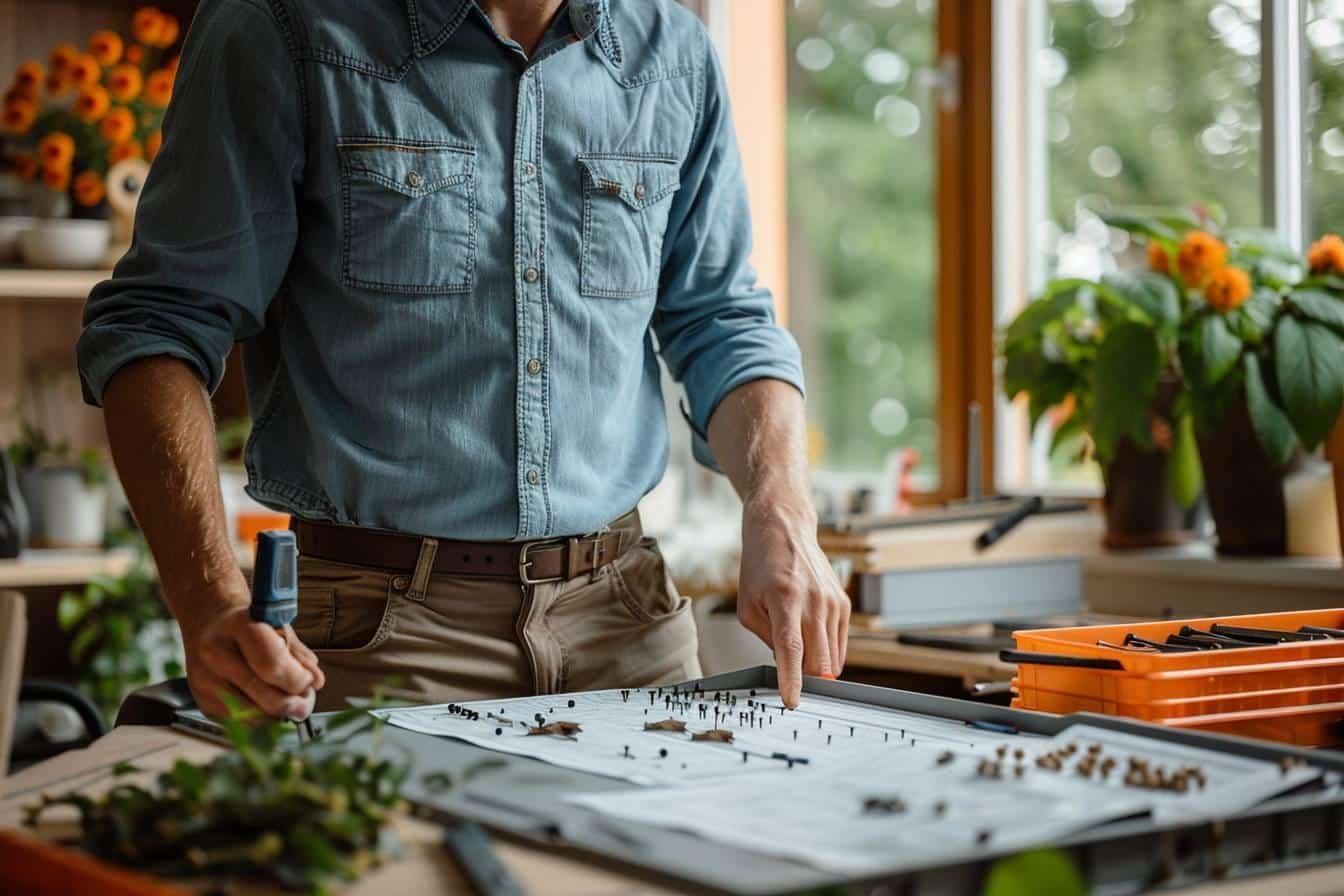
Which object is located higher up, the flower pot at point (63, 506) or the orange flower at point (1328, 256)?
the orange flower at point (1328, 256)

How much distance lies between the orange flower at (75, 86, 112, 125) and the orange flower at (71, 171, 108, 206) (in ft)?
0.33

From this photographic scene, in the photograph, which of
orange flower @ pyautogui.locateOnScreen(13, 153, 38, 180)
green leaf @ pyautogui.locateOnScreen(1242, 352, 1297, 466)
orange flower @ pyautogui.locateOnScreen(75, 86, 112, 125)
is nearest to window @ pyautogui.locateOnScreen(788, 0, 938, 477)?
green leaf @ pyautogui.locateOnScreen(1242, 352, 1297, 466)

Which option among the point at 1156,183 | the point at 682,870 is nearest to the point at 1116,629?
the point at 682,870

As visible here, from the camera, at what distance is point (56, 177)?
2.86m

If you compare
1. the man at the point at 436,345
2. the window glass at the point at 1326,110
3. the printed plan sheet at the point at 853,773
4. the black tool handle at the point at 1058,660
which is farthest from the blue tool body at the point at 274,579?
the window glass at the point at 1326,110

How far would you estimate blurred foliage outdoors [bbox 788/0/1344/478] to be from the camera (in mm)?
2406

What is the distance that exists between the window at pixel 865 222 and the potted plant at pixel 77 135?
4.71 ft

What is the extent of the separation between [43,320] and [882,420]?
177 centimetres

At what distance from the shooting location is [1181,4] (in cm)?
251

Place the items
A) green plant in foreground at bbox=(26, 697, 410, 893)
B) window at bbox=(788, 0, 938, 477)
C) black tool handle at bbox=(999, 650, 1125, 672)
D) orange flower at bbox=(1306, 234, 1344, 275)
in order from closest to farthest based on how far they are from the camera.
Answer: green plant in foreground at bbox=(26, 697, 410, 893)
black tool handle at bbox=(999, 650, 1125, 672)
orange flower at bbox=(1306, 234, 1344, 275)
window at bbox=(788, 0, 938, 477)

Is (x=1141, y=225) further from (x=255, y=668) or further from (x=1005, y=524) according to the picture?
(x=255, y=668)

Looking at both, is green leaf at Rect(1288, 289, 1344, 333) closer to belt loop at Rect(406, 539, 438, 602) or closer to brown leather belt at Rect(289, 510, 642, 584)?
brown leather belt at Rect(289, 510, 642, 584)

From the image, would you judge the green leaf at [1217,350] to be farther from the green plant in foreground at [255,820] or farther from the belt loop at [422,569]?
the green plant in foreground at [255,820]

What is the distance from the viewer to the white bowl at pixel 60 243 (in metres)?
2.85
